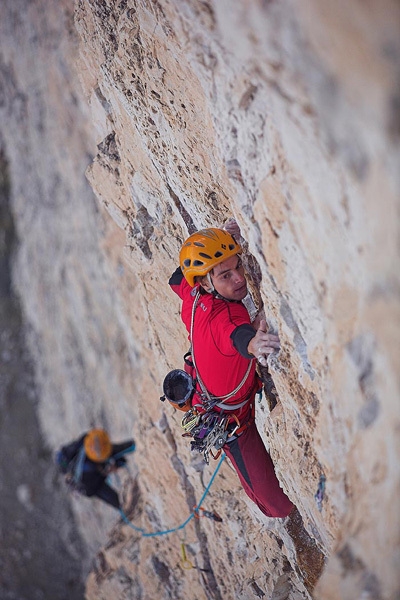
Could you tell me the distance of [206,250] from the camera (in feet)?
14.4

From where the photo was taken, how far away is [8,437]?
567 inches

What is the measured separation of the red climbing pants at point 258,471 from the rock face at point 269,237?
0.70ft

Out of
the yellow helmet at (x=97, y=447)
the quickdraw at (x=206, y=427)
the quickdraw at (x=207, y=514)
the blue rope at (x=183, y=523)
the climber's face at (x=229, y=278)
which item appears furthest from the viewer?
the yellow helmet at (x=97, y=447)

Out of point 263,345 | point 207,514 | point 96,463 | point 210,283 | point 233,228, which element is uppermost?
point 233,228

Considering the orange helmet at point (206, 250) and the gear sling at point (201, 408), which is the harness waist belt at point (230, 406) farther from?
the orange helmet at point (206, 250)

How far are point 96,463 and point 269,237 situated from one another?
7.67 meters

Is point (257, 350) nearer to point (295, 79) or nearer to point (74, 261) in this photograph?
point (295, 79)

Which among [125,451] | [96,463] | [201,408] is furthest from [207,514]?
[96,463]

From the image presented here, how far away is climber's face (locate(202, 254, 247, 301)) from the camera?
14.9ft

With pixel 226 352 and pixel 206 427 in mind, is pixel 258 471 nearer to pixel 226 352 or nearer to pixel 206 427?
pixel 206 427

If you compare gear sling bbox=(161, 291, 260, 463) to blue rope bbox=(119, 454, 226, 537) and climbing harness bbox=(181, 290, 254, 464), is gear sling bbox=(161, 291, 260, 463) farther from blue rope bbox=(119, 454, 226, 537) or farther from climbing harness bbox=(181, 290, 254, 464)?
blue rope bbox=(119, 454, 226, 537)

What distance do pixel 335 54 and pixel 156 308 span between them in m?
4.28

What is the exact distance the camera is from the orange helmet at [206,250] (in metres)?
4.39

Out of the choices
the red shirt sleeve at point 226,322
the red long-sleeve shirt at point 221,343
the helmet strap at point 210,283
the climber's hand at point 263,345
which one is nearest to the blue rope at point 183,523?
the red long-sleeve shirt at point 221,343
